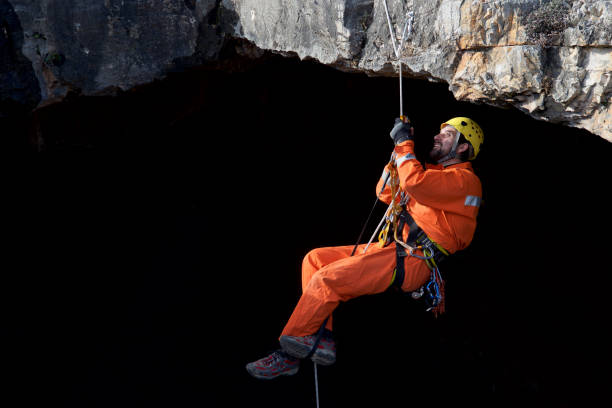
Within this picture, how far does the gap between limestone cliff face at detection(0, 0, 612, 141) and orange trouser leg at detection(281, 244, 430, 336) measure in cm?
98

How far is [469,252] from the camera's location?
5188mm

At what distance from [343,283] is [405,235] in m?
0.47

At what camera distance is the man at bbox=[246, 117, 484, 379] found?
8.96 ft

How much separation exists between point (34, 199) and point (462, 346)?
4135mm

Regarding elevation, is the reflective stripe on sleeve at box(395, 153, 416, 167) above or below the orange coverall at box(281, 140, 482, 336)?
above

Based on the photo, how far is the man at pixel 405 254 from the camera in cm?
273

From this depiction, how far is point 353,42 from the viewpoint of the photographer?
2709 mm

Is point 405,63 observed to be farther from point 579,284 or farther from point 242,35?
point 579,284

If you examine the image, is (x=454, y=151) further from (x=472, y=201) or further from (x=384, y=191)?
(x=384, y=191)

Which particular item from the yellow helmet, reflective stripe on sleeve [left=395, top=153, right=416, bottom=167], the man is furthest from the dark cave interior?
reflective stripe on sleeve [left=395, top=153, right=416, bottom=167]

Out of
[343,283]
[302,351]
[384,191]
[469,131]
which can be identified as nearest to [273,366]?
[302,351]

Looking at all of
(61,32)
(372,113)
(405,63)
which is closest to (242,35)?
(61,32)

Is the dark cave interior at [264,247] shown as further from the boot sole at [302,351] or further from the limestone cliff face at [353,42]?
the boot sole at [302,351]

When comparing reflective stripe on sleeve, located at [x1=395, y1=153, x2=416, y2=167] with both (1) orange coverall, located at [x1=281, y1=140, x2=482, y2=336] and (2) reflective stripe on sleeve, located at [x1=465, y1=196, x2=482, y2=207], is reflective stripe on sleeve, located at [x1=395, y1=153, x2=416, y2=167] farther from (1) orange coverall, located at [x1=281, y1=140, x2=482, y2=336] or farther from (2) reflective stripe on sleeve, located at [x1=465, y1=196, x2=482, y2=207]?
(2) reflective stripe on sleeve, located at [x1=465, y1=196, x2=482, y2=207]
